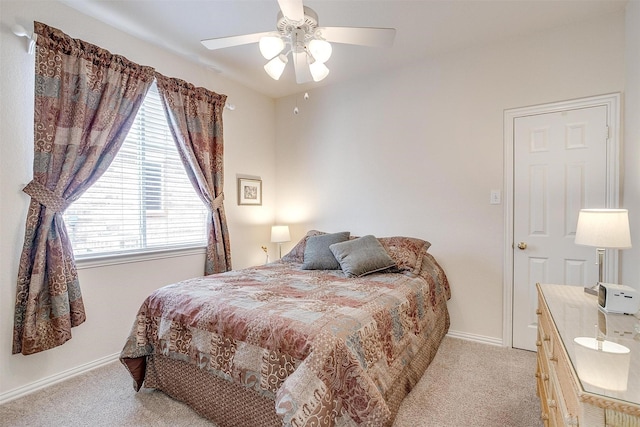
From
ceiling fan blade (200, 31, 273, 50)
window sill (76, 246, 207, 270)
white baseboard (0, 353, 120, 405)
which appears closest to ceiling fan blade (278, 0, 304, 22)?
ceiling fan blade (200, 31, 273, 50)

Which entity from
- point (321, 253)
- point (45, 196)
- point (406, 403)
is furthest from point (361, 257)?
Answer: point (45, 196)

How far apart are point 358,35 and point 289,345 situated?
1.74 meters

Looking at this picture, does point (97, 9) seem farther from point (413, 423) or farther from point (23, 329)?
point (413, 423)

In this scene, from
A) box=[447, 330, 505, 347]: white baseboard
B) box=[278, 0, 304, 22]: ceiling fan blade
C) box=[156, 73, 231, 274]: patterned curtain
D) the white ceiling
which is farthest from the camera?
box=[156, 73, 231, 274]: patterned curtain

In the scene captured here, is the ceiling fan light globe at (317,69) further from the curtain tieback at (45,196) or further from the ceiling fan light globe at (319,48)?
the curtain tieback at (45,196)

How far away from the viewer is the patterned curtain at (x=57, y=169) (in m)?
2.10

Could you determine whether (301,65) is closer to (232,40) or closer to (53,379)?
(232,40)

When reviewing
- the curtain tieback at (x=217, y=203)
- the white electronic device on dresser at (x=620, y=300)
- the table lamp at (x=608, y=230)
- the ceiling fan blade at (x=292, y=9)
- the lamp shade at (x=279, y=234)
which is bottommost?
the white electronic device on dresser at (x=620, y=300)

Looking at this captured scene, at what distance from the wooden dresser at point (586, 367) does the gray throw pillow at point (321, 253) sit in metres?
1.63

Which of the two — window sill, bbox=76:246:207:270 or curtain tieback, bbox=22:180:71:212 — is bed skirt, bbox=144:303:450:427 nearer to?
window sill, bbox=76:246:207:270

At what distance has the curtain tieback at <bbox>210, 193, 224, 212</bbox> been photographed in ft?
10.9

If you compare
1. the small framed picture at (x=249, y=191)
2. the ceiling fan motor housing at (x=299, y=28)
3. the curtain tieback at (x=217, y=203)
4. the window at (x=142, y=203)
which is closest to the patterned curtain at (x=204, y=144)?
the curtain tieback at (x=217, y=203)

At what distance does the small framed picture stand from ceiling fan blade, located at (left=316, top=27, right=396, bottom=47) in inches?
88.1

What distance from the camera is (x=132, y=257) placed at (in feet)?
8.95
